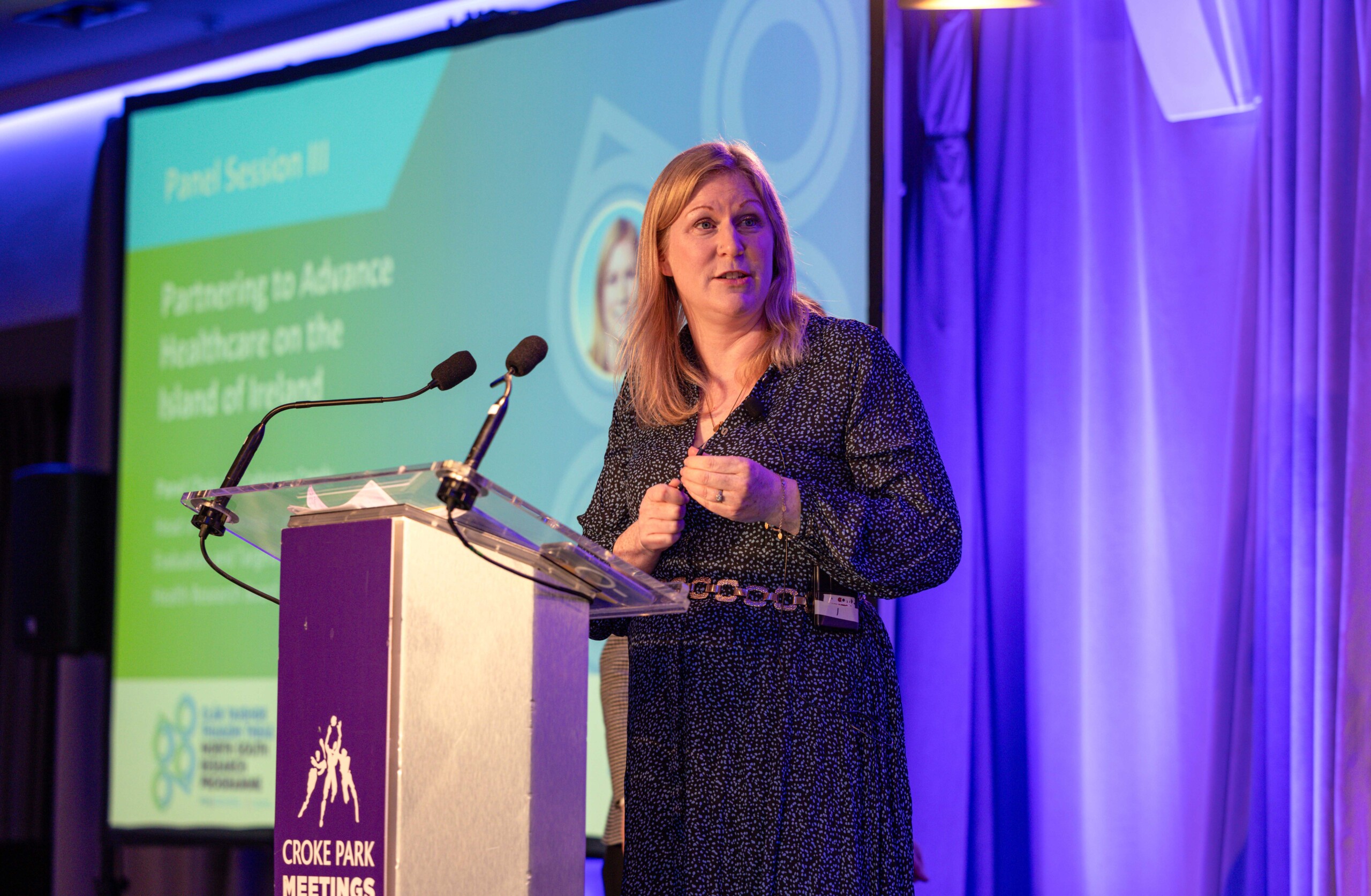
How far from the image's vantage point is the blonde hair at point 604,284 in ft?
11.0

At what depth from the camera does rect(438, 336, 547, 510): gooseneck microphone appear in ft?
3.83

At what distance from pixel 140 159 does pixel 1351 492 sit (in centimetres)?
369

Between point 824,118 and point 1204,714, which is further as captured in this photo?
point 824,118

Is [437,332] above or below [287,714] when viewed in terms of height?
above

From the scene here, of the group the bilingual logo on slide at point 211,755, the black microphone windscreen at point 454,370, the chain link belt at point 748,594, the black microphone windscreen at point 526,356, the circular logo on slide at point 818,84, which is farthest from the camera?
the bilingual logo on slide at point 211,755

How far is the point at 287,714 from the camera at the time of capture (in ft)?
4.21

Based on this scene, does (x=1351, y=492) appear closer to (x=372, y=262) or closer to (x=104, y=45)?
(x=372, y=262)

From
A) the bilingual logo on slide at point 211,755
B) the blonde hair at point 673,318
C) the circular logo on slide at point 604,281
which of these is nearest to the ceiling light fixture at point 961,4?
the circular logo on slide at point 604,281

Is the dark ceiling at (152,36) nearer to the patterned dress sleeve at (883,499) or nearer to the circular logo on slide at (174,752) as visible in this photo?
the circular logo on slide at (174,752)

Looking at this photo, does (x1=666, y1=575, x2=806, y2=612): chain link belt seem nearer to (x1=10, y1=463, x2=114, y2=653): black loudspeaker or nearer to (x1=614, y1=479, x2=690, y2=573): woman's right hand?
(x1=614, y1=479, x2=690, y2=573): woman's right hand

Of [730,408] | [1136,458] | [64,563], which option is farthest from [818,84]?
[64,563]

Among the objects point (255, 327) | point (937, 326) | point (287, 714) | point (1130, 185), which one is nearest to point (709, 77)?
point (937, 326)

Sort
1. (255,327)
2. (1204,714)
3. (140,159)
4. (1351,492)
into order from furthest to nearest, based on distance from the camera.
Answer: (140,159), (255,327), (1204,714), (1351,492)

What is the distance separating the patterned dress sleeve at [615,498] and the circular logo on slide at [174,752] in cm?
242
